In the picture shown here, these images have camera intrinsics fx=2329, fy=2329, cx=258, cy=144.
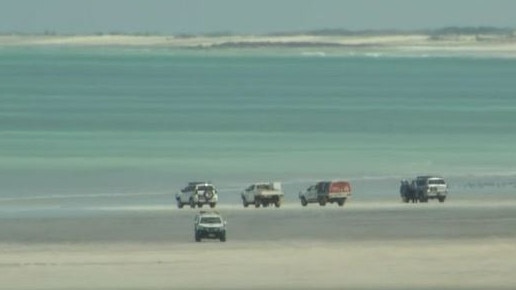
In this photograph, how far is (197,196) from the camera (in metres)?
61.1

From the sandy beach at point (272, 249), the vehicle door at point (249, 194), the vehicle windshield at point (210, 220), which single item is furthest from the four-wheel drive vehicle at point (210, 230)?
the vehicle door at point (249, 194)

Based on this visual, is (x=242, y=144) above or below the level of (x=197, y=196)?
above

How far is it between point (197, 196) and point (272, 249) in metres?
14.5

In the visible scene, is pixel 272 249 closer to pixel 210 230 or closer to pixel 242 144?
pixel 210 230

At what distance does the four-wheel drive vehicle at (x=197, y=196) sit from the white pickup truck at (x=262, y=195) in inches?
34.1

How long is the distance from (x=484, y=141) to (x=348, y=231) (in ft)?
159

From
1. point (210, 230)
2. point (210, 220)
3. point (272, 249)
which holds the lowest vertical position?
point (272, 249)

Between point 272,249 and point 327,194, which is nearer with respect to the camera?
point 272,249

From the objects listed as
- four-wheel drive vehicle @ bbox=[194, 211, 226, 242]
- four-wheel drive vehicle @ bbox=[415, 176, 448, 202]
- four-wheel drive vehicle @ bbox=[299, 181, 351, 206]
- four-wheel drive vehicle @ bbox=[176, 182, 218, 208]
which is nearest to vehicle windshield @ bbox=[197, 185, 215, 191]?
four-wheel drive vehicle @ bbox=[176, 182, 218, 208]

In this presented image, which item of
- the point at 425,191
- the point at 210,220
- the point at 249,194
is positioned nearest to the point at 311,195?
the point at 249,194

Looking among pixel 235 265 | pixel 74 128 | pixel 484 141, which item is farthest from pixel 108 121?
pixel 235 265

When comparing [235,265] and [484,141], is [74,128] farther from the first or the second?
[235,265]

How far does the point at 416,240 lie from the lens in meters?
49.3

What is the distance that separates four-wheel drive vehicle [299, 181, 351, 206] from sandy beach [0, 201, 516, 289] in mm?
942
